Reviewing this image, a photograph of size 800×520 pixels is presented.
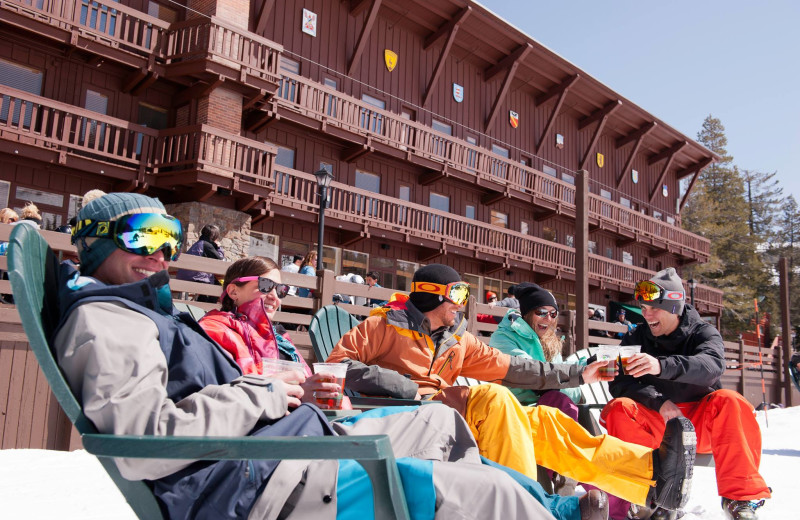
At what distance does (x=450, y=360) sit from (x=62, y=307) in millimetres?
2320

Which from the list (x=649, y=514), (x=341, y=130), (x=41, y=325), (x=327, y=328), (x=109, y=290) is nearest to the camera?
(x=41, y=325)

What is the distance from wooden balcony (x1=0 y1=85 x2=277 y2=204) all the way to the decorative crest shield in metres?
8.36

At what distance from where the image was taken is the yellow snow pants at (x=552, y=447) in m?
2.51

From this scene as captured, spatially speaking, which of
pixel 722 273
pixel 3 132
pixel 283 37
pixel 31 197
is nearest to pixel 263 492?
pixel 3 132

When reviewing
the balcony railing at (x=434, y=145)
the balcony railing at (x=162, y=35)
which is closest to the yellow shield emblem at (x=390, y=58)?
the balcony railing at (x=434, y=145)

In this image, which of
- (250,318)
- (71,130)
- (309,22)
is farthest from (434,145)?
(250,318)

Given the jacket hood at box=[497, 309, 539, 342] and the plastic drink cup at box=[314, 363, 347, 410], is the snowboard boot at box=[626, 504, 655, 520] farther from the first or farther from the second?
the plastic drink cup at box=[314, 363, 347, 410]

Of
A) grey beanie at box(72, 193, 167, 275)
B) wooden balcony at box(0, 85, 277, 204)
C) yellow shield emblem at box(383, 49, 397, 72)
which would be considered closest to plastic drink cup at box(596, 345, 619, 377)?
grey beanie at box(72, 193, 167, 275)

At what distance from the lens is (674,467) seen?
2416 millimetres

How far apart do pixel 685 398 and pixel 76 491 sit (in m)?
3.73

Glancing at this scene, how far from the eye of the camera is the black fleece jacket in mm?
3645

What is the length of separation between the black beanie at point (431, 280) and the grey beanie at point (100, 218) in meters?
1.84

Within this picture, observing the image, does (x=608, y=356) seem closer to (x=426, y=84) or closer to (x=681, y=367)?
(x=681, y=367)

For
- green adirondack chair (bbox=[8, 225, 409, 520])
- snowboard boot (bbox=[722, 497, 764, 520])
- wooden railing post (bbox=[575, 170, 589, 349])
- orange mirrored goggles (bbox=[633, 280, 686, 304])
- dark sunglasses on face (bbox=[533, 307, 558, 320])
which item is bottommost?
snowboard boot (bbox=[722, 497, 764, 520])
